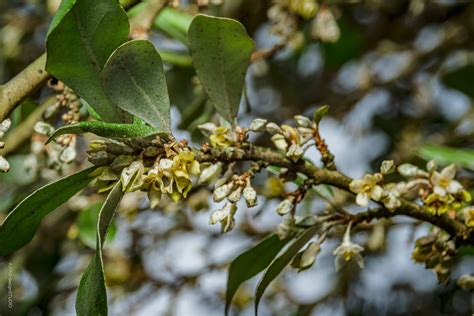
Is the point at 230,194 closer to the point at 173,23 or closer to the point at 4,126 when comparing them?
the point at 4,126

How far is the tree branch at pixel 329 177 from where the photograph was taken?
3.34 feet

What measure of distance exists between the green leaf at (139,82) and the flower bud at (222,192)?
0.11 m

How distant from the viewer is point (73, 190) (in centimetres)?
101

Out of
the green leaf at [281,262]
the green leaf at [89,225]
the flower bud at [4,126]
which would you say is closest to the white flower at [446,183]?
the green leaf at [281,262]

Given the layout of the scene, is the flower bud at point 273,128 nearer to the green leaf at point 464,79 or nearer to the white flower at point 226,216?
the white flower at point 226,216

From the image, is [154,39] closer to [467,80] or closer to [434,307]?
[467,80]

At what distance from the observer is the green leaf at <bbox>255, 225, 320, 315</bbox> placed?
1111mm

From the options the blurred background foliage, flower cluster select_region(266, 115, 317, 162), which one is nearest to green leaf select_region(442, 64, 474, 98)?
the blurred background foliage

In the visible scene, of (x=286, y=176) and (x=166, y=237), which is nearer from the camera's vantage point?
(x=286, y=176)

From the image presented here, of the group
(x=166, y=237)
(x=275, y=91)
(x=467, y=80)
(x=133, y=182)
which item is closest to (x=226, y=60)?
(x=133, y=182)

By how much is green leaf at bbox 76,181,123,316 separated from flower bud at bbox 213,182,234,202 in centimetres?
14

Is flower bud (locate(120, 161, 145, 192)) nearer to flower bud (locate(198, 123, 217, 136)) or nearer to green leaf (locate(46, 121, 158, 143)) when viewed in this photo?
green leaf (locate(46, 121, 158, 143))

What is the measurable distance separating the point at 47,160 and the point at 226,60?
43cm

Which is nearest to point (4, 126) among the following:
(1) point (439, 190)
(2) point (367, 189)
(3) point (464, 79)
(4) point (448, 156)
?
(2) point (367, 189)
